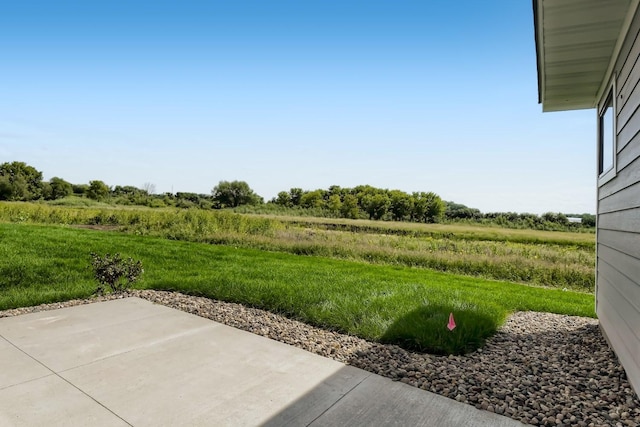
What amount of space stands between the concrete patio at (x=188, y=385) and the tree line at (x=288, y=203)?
113 feet

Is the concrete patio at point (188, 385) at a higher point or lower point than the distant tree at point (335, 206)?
lower

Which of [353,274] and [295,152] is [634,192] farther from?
[295,152]

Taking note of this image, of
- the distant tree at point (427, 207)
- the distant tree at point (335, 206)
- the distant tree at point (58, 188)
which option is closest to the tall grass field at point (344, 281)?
the distant tree at point (427, 207)

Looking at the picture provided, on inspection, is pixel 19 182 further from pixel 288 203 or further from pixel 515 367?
pixel 515 367

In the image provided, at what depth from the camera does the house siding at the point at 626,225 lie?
96.7 inches

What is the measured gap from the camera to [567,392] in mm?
2422

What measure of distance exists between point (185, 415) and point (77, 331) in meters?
2.08

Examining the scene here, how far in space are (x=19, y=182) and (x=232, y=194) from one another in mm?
21128

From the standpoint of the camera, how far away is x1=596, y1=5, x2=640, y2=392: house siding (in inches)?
96.7

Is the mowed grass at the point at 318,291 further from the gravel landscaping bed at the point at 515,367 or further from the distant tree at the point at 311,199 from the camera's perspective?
the distant tree at the point at 311,199

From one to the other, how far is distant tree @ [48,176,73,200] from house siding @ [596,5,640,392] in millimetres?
53318

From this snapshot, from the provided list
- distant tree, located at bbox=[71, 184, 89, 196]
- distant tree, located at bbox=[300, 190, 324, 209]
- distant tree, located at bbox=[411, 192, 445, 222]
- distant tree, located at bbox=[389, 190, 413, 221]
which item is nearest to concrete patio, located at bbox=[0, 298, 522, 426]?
distant tree, located at bbox=[411, 192, 445, 222]

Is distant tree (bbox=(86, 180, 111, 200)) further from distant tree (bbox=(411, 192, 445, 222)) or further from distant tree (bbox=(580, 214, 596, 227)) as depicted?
distant tree (bbox=(580, 214, 596, 227))

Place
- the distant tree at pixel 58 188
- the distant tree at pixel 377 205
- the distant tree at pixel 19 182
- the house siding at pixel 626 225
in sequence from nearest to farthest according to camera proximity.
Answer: the house siding at pixel 626 225, the distant tree at pixel 19 182, the distant tree at pixel 58 188, the distant tree at pixel 377 205
